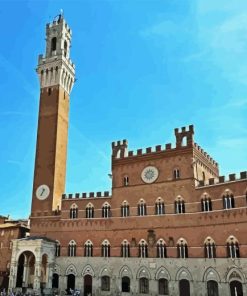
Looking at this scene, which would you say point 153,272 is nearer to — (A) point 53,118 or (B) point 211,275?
(B) point 211,275

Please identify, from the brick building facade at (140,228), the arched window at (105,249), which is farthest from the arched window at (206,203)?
the arched window at (105,249)

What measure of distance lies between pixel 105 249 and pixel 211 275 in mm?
12840

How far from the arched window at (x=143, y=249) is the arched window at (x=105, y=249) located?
158 inches

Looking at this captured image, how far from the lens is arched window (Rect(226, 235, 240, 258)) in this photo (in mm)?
33312

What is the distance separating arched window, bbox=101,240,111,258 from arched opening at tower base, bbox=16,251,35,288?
29.9ft

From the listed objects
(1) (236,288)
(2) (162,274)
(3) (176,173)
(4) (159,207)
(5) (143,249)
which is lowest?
(1) (236,288)

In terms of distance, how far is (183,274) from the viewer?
35875 mm

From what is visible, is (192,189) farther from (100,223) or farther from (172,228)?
(100,223)

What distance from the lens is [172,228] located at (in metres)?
38.0

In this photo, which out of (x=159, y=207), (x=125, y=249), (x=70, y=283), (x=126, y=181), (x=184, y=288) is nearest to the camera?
(x=184, y=288)

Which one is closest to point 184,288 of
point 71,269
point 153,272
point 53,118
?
point 153,272

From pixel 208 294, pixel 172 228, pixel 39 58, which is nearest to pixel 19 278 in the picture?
pixel 172 228

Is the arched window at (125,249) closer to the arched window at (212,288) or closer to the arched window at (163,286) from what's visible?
the arched window at (163,286)

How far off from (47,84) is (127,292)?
31.3 meters
